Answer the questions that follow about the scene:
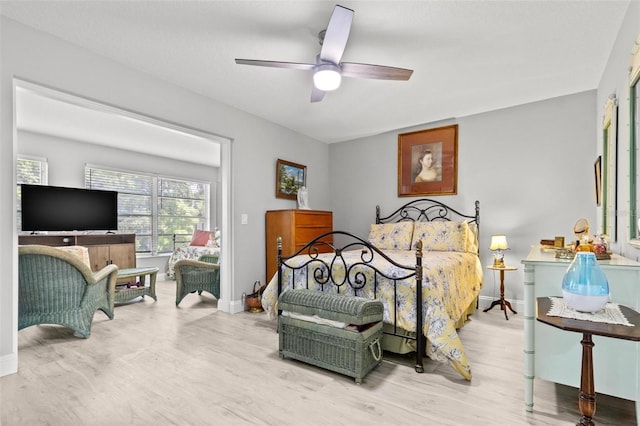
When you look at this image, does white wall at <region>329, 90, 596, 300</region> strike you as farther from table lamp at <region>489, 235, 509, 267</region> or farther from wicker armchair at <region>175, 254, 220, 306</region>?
wicker armchair at <region>175, 254, 220, 306</region>

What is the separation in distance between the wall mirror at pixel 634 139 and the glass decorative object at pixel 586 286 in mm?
630

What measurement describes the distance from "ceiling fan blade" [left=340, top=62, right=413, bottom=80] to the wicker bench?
68.0 inches

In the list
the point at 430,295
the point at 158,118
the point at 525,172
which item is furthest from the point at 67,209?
the point at 525,172

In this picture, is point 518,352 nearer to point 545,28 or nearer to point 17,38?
point 545,28

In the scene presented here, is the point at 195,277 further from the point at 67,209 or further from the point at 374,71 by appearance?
the point at 374,71

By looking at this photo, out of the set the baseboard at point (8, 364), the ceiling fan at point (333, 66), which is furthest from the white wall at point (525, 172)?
the baseboard at point (8, 364)

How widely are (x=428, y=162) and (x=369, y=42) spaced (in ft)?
8.30

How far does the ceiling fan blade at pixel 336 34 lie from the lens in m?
1.99

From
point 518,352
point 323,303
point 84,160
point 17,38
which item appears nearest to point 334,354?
point 323,303

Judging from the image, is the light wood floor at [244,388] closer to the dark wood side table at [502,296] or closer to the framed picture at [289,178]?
the dark wood side table at [502,296]

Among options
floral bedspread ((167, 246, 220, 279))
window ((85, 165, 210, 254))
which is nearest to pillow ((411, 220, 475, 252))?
floral bedspread ((167, 246, 220, 279))

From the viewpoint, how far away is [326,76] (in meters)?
2.49

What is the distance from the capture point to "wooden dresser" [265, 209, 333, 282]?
440cm

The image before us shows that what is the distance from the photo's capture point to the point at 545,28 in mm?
2490
